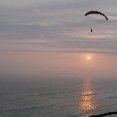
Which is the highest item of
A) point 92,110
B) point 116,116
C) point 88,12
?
point 88,12

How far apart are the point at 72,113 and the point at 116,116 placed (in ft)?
97.8

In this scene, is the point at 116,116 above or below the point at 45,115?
above

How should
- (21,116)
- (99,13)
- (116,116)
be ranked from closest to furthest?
(99,13)
(116,116)
(21,116)

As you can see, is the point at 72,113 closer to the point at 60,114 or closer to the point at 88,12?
the point at 60,114

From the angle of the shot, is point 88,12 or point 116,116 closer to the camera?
point 88,12

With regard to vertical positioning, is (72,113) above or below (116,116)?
below

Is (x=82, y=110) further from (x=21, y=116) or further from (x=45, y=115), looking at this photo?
(x=21, y=116)

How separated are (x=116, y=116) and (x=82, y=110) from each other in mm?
40552

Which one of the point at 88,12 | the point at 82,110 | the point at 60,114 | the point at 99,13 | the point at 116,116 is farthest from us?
the point at 82,110

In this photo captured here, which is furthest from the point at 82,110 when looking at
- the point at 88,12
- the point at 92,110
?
the point at 88,12

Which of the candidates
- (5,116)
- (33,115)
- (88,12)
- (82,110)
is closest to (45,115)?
(33,115)

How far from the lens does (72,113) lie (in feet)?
355

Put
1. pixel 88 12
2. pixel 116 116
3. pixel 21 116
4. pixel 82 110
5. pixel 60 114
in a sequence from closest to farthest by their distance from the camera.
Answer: pixel 88 12
pixel 116 116
pixel 21 116
pixel 60 114
pixel 82 110

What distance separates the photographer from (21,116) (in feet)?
311
